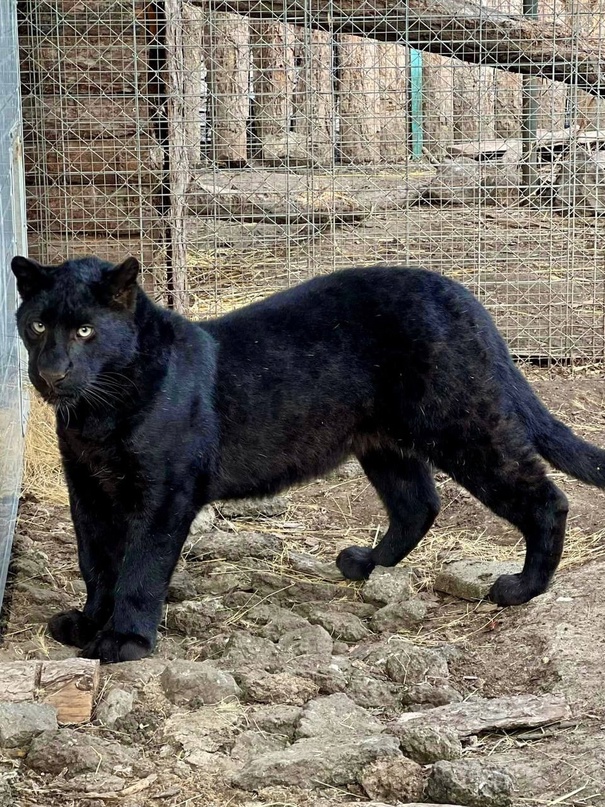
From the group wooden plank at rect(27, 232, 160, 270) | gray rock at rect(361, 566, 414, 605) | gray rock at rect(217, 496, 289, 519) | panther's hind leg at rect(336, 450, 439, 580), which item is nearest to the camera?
gray rock at rect(361, 566, 414, 605)

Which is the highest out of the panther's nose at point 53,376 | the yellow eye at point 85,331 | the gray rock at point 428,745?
the yellow eye at point 85,331

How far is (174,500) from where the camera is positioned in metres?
4.68

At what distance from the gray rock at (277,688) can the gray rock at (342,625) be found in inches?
25.5

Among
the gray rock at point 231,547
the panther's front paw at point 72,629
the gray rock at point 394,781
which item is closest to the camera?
the gray rock at point 394,781

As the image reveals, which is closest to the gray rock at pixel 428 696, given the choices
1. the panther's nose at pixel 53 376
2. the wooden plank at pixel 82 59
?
the panther's nose at pixel 53 376

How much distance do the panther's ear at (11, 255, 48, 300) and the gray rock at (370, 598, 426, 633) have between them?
80.5 inches

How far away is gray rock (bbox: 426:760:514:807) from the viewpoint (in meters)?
3.34

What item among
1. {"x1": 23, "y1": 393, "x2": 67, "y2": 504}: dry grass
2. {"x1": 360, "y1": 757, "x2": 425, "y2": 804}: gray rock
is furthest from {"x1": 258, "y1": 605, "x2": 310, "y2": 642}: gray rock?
{"x1": 23, "y1": 393, "x2": 67, "y2": 504}: dry grass

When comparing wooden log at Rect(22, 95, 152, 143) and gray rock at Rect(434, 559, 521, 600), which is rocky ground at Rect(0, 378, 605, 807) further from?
wooden log at Rect(22, 95, 152, 143)

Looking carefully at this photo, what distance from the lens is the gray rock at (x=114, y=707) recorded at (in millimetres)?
3969

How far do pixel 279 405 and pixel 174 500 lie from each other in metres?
0.70

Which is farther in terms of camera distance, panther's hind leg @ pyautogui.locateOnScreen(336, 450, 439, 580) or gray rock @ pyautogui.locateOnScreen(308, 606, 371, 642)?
→ panther's hind leg @ pyautogui.locateOnScreen(336, 450, 439, 580)

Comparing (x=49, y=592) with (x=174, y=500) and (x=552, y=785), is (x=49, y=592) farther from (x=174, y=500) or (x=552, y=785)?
(x=552, y=785)

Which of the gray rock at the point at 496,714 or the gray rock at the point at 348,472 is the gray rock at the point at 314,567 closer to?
the gray rock at the point at 348,472
